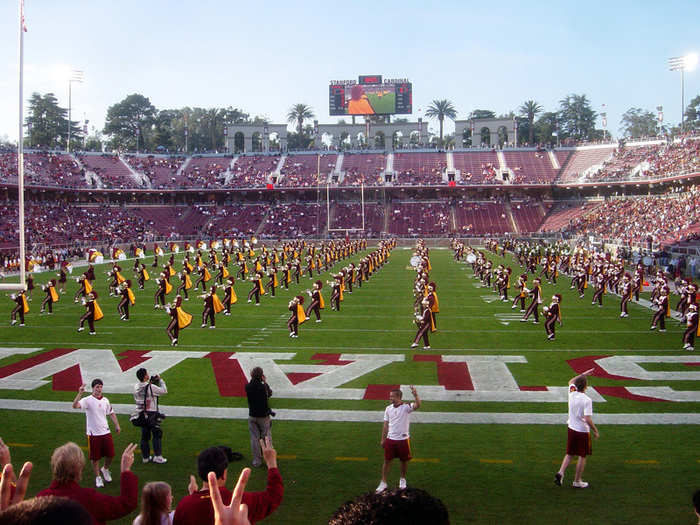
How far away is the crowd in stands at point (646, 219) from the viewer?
38688mm

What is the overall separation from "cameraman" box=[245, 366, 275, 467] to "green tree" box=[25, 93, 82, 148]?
84085 mm

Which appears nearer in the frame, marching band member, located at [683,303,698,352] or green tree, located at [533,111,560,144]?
marching band member, located at [683,303,698,352]

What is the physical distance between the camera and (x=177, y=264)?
35.2 meters

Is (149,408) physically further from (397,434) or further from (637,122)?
(637,122)

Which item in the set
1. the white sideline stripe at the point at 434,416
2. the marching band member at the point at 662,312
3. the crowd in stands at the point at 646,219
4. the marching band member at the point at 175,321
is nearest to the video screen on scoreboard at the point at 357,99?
the crowd in stands at the point at 646,219

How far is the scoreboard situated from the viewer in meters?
71.8

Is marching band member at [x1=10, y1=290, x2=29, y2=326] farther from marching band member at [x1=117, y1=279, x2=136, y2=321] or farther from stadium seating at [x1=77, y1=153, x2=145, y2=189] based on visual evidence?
stadium seating at [x1=77, y1=153, x2=145, y2=189]

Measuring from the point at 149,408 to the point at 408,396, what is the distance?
13.9 ft

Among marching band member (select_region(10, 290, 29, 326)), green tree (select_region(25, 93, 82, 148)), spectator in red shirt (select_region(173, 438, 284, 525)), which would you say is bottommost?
marching band member (select_region(10, 290, 29, 326))

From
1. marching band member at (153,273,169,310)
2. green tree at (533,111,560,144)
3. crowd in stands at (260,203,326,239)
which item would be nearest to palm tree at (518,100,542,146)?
green tree at (533,111,560,144)

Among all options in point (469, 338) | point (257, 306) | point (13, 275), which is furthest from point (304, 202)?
point (469, 338)

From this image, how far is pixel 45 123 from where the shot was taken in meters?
82.4

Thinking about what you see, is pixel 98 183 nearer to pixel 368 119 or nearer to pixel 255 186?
pixel 255 186

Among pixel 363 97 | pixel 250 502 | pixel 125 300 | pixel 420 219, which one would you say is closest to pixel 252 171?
pixel 363 97
